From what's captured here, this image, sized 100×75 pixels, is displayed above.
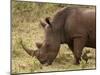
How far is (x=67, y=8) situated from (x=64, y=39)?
14.8 inches

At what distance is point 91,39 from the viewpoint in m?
2.94

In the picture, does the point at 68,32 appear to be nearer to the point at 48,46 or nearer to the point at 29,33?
the point at 48,46

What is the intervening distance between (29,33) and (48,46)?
0.28 meters

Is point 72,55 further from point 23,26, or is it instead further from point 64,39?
point 23,26

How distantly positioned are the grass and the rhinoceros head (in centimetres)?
5

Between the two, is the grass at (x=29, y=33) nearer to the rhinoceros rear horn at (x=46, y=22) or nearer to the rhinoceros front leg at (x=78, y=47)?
the rhinoceros rear horn at (x=46, y=22)

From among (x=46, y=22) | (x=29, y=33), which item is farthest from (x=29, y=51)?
(x=46, y=22)

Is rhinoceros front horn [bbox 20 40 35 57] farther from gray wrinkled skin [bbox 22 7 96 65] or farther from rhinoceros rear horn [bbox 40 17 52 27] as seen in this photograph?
rhinoceros rear horn [bbox 40 17 52 27]

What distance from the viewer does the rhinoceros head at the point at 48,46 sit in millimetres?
2684

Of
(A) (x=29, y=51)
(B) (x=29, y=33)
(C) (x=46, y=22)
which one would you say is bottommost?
(A) (x=29, y=51)

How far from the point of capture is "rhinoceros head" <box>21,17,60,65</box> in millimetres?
2684

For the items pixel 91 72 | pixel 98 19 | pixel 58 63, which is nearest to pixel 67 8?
pixel 98 19

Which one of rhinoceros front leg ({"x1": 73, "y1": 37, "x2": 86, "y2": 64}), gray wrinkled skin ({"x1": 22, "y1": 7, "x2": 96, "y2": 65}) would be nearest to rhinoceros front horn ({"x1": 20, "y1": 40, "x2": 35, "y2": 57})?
gray wrinkled skin ({"x1": 22, "y1": 7, "x2": 96, "y2": 65})

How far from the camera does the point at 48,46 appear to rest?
2.72 m
